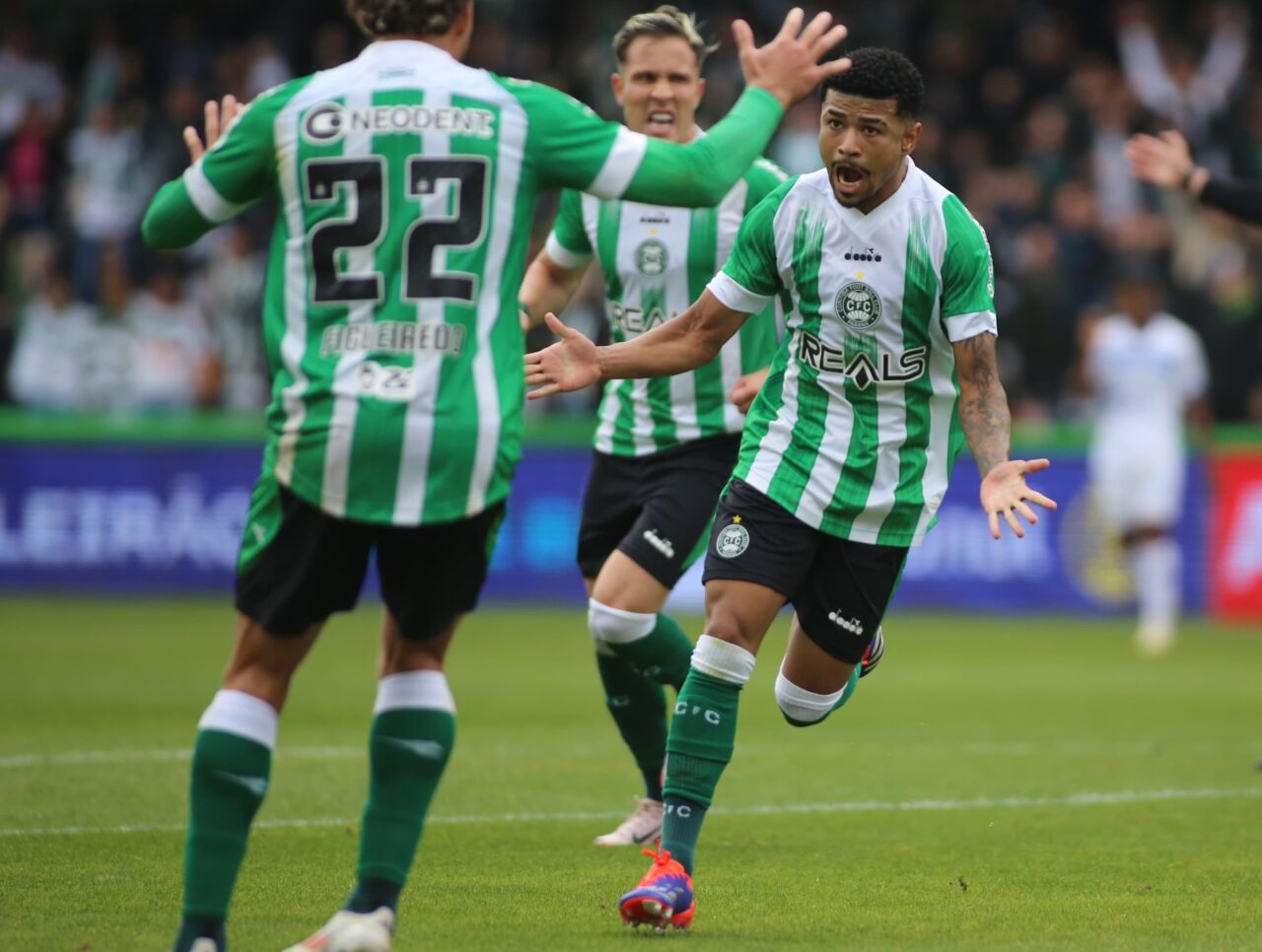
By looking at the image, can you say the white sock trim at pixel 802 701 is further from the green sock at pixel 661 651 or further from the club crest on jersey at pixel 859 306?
the club crest on jersey at pixel 859 306

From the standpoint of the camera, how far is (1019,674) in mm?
13672

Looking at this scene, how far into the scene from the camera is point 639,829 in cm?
739

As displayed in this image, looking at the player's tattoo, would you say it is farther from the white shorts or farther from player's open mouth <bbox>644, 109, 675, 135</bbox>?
the white shorts

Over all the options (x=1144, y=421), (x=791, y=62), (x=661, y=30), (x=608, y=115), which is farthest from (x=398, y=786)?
(x=608, y=115)

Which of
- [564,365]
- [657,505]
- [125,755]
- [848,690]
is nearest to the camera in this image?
[564,365]

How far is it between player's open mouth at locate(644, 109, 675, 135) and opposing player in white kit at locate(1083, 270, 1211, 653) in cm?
955

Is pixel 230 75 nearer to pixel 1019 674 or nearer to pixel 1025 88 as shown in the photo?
pixel 1025 88

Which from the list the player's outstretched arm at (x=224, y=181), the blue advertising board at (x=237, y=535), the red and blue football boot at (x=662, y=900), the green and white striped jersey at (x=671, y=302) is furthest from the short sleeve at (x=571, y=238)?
the blue advertising board at (x=237, y=535)

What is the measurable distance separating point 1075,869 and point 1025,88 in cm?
→ 1620

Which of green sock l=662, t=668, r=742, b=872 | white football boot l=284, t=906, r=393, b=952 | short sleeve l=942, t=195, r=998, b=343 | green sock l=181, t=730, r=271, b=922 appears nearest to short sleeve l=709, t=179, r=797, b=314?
short sleeve l=942, t=195, r=998, b=343

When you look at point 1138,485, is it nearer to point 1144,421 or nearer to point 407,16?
point 1144,421

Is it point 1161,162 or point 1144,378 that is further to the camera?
point 1144,378

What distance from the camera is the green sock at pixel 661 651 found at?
7457mm

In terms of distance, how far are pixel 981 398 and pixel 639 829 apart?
7.40 feet
